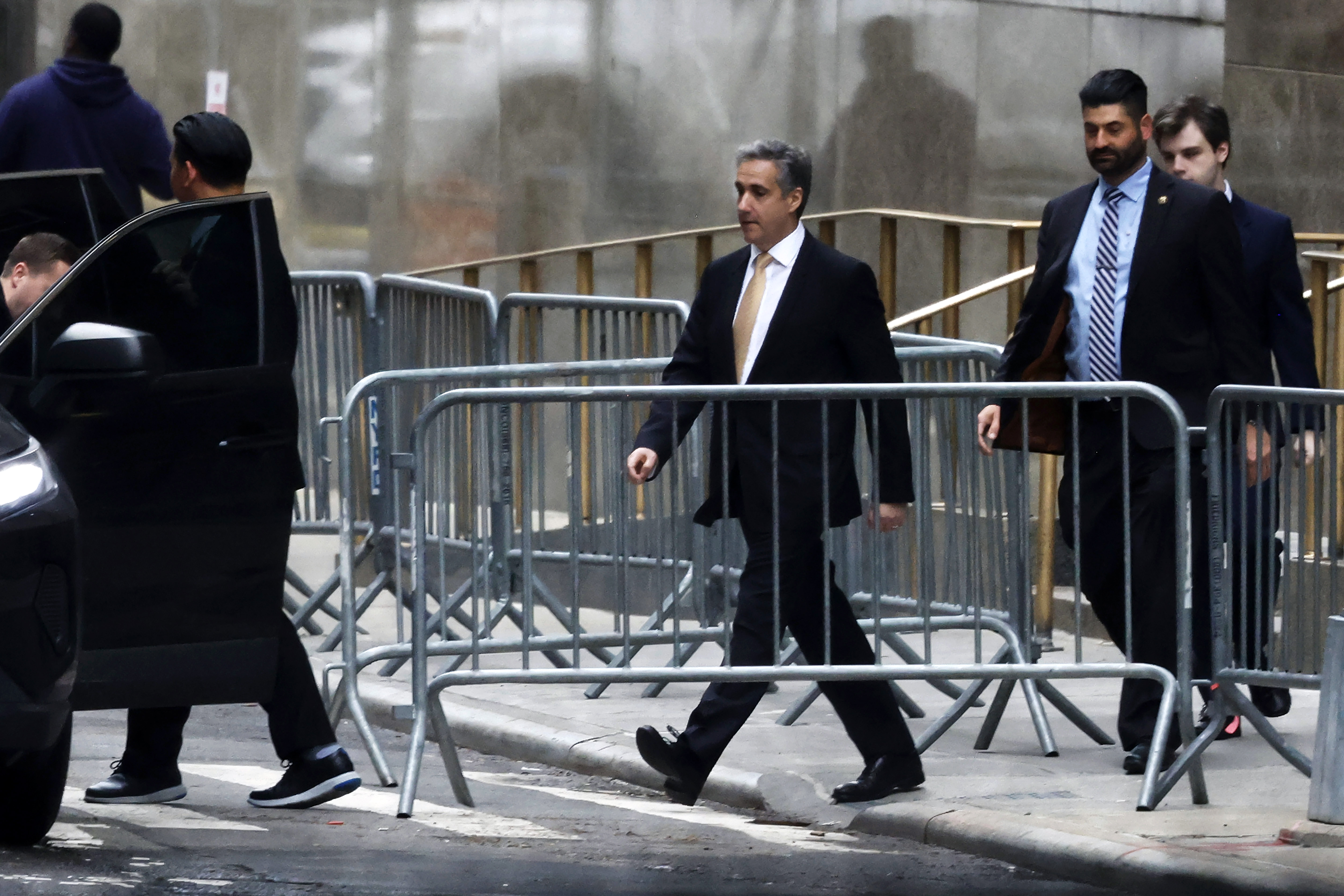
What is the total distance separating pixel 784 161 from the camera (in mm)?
6758

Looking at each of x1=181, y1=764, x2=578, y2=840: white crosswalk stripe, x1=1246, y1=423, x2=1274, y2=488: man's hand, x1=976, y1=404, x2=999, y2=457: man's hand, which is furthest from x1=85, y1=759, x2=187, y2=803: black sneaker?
x1=1246, y1=423, x2=1274, y2=488: man's hand

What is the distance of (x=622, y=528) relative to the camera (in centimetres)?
709

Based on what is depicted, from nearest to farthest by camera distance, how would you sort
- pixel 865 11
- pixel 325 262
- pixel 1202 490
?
1. pixel 1202 490
2. pixel 325 262
3. pixel 865 11

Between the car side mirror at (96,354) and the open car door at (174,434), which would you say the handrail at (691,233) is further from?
the car side mirror at (96,354)

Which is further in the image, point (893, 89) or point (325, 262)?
point (893, 89)

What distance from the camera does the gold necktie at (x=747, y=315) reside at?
6789 millimetres

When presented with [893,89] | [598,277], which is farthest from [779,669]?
[893,89]

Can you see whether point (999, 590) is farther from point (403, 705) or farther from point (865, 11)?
point (865, 11)

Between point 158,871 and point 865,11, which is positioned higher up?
point 865,11

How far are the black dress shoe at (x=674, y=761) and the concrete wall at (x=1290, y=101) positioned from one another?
35.4ft

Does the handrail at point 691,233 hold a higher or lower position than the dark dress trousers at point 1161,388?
higher

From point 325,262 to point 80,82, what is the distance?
409 cm

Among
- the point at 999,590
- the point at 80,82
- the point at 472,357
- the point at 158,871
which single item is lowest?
the point at 158,871

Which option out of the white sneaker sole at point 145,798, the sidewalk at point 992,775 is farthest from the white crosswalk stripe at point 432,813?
the sidewalk at point 992,775
